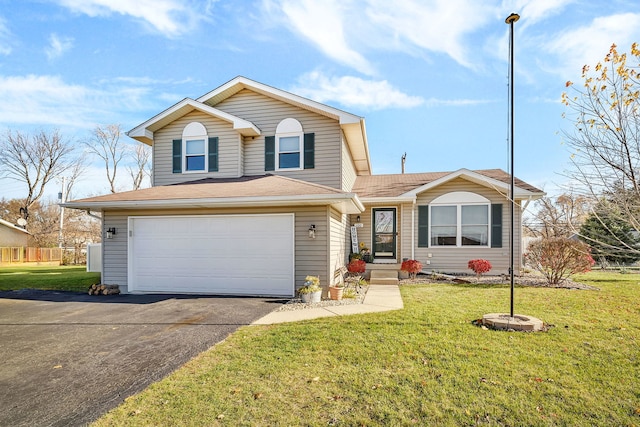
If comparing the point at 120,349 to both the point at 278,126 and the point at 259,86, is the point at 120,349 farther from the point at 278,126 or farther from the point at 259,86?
the point at 259,86

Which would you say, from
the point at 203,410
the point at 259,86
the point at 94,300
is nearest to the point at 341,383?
the point at 203,410

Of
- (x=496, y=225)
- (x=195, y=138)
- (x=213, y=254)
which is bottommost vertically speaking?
(x=213, y=254)

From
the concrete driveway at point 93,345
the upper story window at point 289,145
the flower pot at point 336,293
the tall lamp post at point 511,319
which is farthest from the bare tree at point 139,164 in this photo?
the tall lamp post at point 511,319

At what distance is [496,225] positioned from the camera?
468 inches

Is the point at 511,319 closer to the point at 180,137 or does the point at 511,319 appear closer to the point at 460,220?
the point at 460,220

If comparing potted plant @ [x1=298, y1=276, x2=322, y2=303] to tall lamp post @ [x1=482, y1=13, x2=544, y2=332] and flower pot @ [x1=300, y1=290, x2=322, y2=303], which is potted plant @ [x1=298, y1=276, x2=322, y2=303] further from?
tall lamp post @ [x1=482, y1=13, x2=544, y2=332]

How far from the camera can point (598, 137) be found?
4500 mm

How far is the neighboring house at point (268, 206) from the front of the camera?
8.77m

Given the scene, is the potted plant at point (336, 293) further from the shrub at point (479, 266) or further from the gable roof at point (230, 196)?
the shrub at point (479, 266)

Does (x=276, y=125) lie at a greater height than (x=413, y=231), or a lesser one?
greater

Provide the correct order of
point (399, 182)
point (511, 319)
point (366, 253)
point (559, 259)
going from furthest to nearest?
1. point (399, 182)
2. point (366, 253)
3. point (559, 259)
4. point (511, 319)

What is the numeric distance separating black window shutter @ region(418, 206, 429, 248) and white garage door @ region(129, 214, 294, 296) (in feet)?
19.1

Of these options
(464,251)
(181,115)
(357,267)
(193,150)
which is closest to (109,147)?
(181,115)

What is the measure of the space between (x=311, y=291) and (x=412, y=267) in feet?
16.2
